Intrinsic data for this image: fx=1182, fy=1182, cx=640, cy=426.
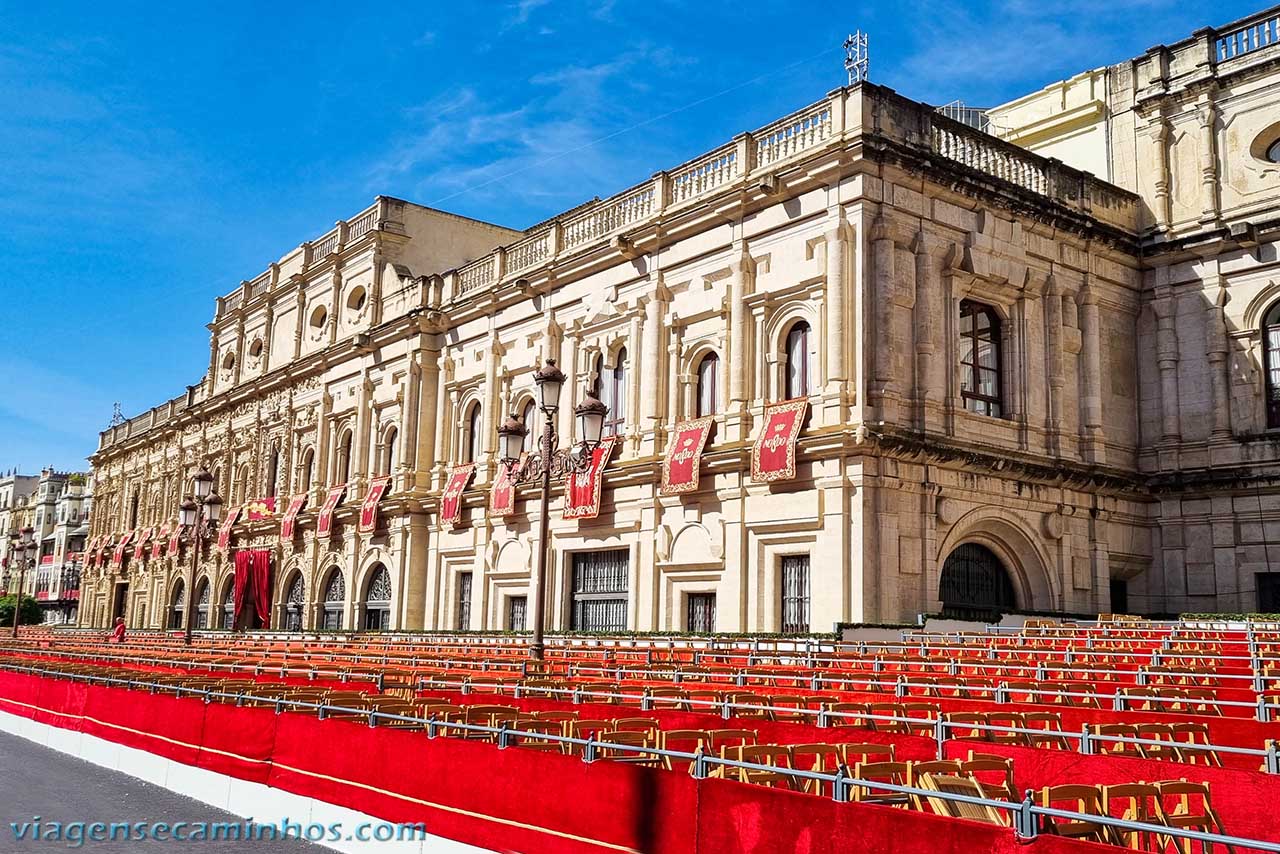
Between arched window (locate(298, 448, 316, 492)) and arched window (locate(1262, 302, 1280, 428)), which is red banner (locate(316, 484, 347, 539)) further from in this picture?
arched window (locate(1262, 302, 1280, 428))

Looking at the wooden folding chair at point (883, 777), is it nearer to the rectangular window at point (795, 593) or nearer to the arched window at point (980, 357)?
the rectangular window at point (795, 593)

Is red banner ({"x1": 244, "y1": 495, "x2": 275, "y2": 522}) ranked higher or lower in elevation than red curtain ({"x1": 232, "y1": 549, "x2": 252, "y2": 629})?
higher

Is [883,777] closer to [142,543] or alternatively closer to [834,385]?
[834,385]

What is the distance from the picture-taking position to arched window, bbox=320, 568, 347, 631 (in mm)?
44031

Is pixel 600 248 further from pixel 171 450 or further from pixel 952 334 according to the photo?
pixel 171 450

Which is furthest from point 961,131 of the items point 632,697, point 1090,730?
point 1090,730

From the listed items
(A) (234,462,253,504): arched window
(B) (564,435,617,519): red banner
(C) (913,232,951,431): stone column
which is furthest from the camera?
(A) (234,462,253,504): arched window

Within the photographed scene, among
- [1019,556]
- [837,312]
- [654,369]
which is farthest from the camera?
[654,369]

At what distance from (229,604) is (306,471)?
8.91m

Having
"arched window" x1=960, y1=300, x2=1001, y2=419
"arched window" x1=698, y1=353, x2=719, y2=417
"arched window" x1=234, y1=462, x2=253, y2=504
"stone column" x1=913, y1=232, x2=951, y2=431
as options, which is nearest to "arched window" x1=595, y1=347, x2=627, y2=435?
"arched window" x1=698, y1=353, x2=719, y2=417

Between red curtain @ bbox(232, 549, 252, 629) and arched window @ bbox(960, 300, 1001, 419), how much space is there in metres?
34.0

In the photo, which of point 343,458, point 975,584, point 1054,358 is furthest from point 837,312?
point 343,458

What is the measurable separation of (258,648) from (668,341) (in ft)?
43.6

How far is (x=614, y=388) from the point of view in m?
33.1
